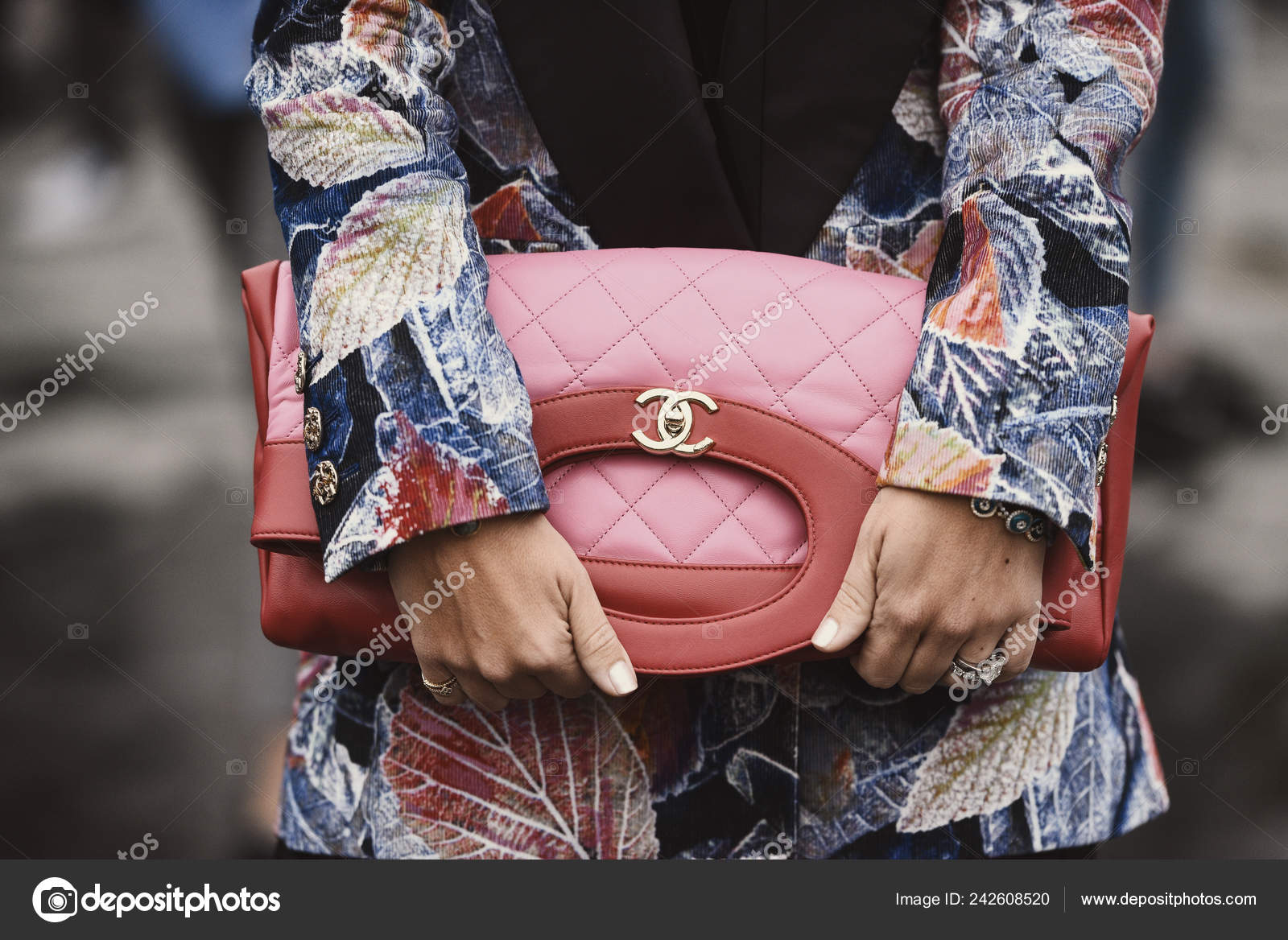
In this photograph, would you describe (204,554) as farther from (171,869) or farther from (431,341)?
(431,341)

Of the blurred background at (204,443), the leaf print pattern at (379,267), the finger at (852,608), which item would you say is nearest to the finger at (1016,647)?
the finger at (852,608)

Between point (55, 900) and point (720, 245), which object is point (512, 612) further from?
point (55, 900)

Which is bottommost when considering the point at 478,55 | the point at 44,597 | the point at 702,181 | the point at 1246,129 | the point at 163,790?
the point at 163,790

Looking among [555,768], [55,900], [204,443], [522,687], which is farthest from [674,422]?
[204,443]

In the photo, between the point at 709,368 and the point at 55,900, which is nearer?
the point at 709,368

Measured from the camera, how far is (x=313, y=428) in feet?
2.03

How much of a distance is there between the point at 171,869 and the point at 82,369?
1.23 m

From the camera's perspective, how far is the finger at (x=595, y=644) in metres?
0.61

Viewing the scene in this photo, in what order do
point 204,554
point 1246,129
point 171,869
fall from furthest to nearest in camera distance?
Result: 1. point 204,554
2. point 1246,129
3. point 171,869

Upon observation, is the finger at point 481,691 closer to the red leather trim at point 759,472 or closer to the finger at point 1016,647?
the red leather trim at point 759,472

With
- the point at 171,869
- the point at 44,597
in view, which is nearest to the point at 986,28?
the point at 171,869

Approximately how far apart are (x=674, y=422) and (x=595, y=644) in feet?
0.62

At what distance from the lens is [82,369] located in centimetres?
166

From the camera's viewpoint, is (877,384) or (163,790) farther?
(163,790)
